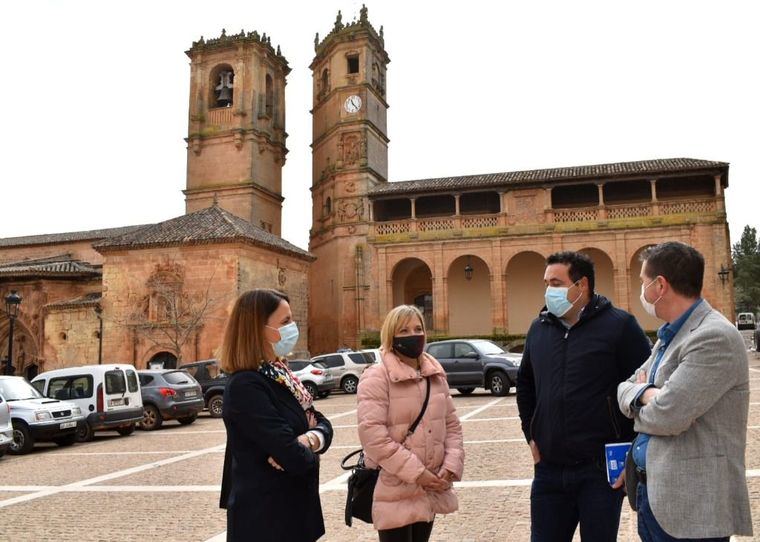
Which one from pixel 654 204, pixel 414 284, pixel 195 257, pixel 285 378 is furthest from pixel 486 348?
pixel 414 284

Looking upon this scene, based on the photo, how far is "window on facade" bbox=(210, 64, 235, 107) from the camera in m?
45.6

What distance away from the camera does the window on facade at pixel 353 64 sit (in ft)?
146

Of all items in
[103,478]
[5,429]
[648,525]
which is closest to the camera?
[648,525]

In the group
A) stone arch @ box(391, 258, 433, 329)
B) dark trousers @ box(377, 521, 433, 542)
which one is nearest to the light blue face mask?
dark trousers @ box(377, 521, 433, 542)

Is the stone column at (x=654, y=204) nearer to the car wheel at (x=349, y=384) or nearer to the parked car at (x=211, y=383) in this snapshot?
the car wheel at (x=349, y=384)

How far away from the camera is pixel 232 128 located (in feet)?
145

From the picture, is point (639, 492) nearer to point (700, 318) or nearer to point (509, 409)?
point (700, 318)

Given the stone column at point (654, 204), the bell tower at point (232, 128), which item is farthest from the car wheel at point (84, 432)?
the stone column at point (654, 204)

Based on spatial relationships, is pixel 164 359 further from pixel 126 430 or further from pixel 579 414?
pixel 579 414

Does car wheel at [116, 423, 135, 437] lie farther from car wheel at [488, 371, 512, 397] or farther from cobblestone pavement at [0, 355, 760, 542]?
car wheel at [488, 371, 512, 397]

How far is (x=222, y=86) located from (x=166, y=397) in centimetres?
3288

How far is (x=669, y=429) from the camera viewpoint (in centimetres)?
Answer: 274

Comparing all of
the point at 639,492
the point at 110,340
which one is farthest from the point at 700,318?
the point at 110,340

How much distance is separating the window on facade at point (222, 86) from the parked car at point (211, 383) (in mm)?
27645
